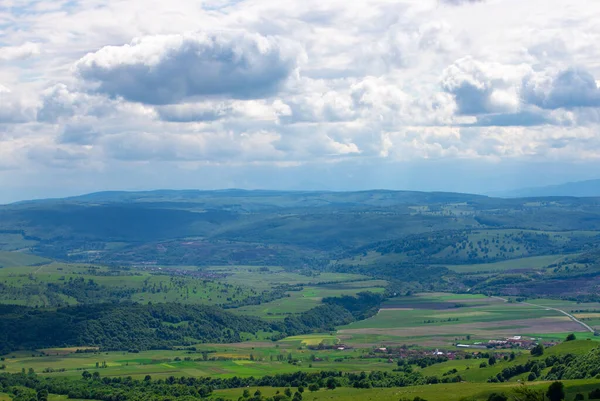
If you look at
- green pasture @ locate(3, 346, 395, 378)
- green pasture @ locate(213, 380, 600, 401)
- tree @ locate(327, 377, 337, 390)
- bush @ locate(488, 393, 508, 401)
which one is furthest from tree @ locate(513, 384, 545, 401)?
green pasture @ locate(3, 346, 395, 378)

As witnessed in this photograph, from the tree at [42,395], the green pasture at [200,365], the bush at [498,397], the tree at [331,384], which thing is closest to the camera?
the bush at [498,397]

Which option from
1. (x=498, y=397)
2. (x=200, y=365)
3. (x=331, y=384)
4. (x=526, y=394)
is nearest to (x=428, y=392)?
(x=498, y=397)

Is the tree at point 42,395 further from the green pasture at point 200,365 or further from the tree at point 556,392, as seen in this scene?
the tree at point 556,392

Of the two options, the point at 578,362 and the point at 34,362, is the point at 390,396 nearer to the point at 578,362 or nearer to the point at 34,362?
the point at 578,362

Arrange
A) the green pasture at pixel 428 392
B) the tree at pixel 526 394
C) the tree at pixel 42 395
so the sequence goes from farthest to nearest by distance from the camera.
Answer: the tree at pixel 42 395
the green pasture at pixel 428 392
the tree at pixel 526 394

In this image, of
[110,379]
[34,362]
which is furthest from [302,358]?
[34,362]

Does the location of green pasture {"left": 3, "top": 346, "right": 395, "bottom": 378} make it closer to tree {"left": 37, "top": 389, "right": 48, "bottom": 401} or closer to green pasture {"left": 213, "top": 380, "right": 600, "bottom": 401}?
tree {"left": 37, "top": 389, "right": 48, "bottom": 401}

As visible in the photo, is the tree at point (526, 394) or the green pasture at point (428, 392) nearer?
the tree at point (526, 394)

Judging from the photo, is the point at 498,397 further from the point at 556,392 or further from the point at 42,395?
the point at 42,395

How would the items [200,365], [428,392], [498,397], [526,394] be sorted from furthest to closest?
1. [200,365]
2. [428,392]
3. [498,397]
4. [526,394]

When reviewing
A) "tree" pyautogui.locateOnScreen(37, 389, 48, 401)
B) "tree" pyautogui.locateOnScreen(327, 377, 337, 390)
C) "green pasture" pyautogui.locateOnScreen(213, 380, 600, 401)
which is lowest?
"tree" pyautogui.locateOnScreen(37, 389, 48, 401)

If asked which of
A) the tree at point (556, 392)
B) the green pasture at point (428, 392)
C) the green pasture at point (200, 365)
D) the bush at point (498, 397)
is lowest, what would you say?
the green pasture at point (200, 365)

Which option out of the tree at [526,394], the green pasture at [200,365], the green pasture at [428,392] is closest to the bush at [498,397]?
the tree at [526,394]
